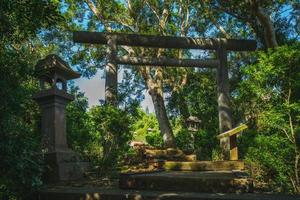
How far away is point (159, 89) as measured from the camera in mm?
18875

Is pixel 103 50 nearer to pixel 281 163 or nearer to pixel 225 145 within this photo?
pixel 225 145

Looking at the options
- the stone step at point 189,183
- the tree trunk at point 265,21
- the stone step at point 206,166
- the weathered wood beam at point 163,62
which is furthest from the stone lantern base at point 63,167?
the tree trunk at point 265,21

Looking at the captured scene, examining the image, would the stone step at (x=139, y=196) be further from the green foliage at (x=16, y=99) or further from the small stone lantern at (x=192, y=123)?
the small stone lantern at (x=192, y=123)

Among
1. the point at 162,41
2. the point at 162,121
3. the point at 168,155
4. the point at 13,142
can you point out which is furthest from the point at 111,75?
the point at 13,142

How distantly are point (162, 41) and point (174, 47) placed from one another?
56 cm

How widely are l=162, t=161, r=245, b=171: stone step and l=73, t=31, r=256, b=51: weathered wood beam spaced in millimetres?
5317

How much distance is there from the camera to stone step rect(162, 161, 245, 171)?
10188 mm

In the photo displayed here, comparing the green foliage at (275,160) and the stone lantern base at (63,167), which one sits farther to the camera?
the stone lantern base at (63,167)

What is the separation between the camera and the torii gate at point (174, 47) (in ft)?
47.4

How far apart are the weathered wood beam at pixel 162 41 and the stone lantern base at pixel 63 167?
579 cm

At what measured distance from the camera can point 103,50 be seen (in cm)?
2273

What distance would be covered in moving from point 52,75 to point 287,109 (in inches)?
239

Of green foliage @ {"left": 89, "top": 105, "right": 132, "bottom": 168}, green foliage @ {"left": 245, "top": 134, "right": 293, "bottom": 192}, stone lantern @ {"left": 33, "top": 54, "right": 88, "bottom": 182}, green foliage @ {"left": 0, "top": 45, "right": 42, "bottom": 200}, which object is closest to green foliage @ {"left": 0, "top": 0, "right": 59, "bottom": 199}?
green foliage @ {"left": 0, "top": 45, "right": 42, "bottom": 200}

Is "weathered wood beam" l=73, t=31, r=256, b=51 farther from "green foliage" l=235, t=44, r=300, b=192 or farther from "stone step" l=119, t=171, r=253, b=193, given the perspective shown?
"stone step" l=119, t=171, r=253, b=193
